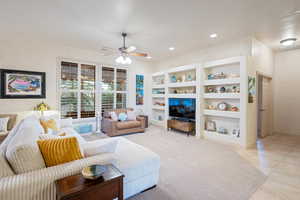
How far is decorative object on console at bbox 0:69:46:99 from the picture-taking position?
399 centimetres

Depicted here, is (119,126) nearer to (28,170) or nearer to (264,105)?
(28,170)

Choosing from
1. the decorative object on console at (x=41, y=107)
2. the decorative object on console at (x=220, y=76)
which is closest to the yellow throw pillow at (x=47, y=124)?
the decorative object on console at (x=41, y=107)

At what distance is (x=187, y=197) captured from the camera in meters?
1.91

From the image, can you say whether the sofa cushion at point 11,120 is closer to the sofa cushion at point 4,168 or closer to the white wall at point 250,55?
the sofa cushion at point 4,168

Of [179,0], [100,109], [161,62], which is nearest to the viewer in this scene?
[179,0]

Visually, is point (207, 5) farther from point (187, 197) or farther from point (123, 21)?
point (187, 197)

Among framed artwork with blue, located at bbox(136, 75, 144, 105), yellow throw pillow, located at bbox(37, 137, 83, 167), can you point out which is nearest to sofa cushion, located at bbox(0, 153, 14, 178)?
yellow throw pillow, located at bbox(37, 137, 83, 167)

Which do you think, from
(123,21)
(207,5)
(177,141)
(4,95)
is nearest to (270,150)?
(177,141)

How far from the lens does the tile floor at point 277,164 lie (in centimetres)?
200

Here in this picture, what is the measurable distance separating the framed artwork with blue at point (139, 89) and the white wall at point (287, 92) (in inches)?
202

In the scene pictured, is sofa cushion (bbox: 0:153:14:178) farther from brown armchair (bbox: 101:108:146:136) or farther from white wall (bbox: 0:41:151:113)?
white wall (bbox: 0:41:151:113)

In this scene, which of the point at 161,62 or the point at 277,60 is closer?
the point at 277,60

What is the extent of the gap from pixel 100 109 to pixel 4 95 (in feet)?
8.83

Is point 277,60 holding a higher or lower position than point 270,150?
higher
